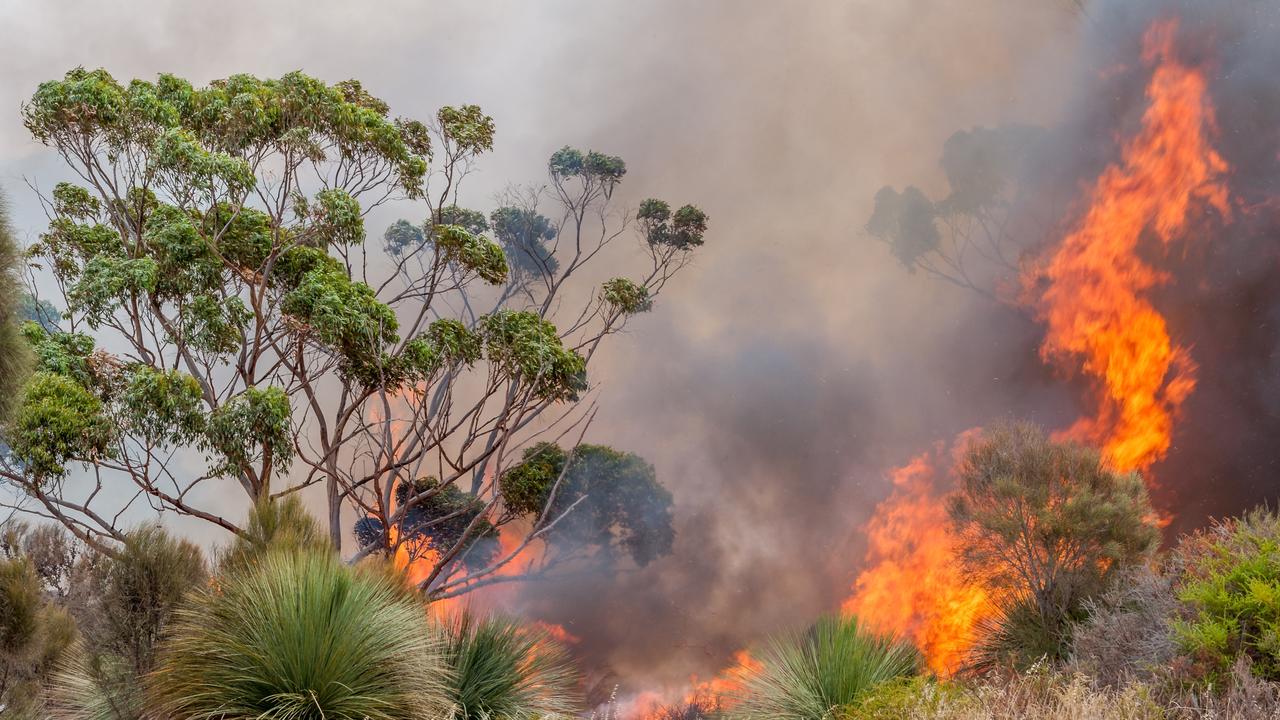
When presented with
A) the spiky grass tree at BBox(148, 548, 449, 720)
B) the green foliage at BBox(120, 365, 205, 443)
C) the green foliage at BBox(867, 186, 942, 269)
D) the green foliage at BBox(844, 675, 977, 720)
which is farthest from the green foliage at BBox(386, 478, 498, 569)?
the green foliage at BBox(867, 186, 942, 269)

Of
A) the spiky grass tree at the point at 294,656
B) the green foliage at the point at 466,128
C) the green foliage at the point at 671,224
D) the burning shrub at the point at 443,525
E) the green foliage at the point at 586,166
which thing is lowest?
the spiky grass tree at the point at 294,656

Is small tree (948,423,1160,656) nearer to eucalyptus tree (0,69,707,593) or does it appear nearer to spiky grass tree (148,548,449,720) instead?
eucalyptus tree (0,69,707,593)

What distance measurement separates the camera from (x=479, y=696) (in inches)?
277

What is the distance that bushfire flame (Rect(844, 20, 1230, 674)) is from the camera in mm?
15227

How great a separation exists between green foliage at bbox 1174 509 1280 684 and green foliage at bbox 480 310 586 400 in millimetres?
8441

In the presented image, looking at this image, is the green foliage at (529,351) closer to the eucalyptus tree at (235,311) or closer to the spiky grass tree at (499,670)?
the eucalyptus tree at (235,311)

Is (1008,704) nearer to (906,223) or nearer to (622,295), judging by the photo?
(622,295)

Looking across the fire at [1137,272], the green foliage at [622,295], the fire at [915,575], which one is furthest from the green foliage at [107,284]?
the fire at [1137,272]

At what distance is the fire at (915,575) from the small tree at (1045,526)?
2.11 meters

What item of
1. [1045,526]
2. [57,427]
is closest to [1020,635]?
[1045,526]

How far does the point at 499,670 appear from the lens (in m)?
7.23

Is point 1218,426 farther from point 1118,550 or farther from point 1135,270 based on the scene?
point 1118,550

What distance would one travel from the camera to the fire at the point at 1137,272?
1532cm

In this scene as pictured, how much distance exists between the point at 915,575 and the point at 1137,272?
282 inches
